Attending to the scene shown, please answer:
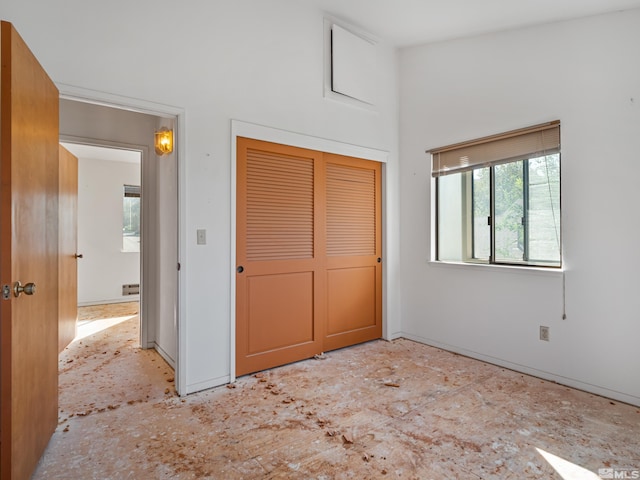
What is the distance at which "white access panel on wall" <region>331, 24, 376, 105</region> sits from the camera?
3375 mm

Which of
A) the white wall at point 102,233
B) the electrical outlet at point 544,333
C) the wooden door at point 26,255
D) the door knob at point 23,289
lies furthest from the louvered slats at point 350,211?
the white wall at point 102,233

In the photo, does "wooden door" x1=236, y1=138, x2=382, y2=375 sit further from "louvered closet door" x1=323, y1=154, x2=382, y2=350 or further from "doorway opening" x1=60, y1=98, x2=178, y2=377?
"doorway opening" x1=60, y1=98, x2=178, y2=377

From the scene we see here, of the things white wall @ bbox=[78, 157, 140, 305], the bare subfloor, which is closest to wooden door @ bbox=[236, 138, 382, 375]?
the bare subfloor

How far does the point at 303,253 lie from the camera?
10.7 ft

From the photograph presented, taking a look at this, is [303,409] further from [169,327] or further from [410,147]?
[410,147]

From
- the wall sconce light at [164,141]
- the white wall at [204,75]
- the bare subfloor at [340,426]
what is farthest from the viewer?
the wall sconce light at [164,141]

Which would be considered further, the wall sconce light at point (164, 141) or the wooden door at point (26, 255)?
the wall sconce light at point (164, 141)

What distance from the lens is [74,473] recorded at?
173 centimetres

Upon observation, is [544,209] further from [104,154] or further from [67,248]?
[104,154]

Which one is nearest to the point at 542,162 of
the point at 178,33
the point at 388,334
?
the point at 388,334

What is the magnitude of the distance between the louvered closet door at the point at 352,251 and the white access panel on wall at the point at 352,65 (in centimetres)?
67

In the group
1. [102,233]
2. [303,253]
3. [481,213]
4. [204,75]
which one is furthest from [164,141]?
[102,233]

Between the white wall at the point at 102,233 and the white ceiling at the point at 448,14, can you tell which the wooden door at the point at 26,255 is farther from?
the white wall at the point at 102,233

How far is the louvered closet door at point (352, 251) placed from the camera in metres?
3.49
